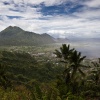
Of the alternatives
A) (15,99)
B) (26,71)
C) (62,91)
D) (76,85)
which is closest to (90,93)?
(76,85)

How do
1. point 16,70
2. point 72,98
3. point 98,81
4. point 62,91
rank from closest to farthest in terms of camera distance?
point 72,98, point 62,91, point 98,81, point 16,70

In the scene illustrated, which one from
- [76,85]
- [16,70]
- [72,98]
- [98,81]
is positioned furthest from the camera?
[16,70]

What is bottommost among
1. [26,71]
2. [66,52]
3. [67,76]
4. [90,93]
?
[26,71]

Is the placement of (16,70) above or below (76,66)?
below

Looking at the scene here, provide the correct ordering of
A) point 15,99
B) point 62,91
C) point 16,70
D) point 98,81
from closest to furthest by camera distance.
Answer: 1. point 15,99
2. point 62,91
3. point 98,81
4. point 16,70

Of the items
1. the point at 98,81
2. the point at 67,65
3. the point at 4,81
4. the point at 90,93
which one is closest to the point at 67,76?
the point at 67,65

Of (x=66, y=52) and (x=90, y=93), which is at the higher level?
(x=66, y=52)

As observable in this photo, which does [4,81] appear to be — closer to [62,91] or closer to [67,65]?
[67,65]

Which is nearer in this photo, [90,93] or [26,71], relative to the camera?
[90,93]

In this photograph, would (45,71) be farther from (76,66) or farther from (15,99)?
(15,99)
